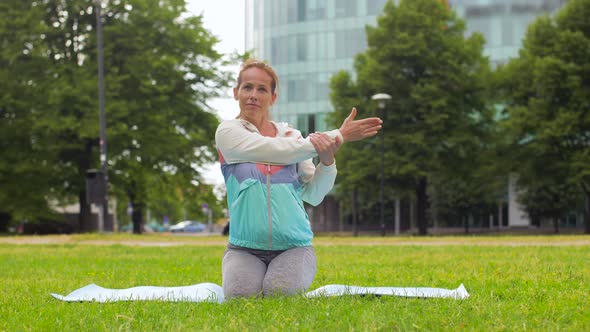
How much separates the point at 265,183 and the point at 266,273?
701 mm

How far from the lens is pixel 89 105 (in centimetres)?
3109

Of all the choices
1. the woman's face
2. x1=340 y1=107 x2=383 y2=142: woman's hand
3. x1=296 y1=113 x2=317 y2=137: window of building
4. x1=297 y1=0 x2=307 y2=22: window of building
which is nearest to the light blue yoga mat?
x1=340 y1=107 x2=383 y2=142: woman's hand

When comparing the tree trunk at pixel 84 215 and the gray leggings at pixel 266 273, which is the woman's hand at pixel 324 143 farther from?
the tree trunk at pixel 84 215

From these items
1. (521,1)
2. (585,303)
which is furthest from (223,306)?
(521,1)

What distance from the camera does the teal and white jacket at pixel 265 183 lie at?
565 cm

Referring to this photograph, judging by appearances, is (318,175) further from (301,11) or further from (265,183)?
(301,11)

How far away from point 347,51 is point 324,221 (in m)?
12.7

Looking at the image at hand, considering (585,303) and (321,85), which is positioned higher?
(321,85)

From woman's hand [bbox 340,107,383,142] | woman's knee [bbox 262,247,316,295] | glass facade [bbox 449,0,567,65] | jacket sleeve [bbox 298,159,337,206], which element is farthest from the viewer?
glass facade [bbox 449,0,567,65]

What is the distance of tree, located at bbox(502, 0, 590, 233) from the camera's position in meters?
33.2

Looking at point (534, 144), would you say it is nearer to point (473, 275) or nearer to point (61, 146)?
point (61, 146)

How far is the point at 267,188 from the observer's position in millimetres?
5676

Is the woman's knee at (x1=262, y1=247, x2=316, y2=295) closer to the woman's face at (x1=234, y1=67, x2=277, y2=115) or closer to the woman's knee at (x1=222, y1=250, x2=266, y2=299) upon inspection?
the woman's knee at (x1=222, y1=250, x2=266, y2=299)

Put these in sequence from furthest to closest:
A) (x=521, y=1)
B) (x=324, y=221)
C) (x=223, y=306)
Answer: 1. (x=324, y=221)
2. (x=521, y=1)
3. (x=223, y=306)
